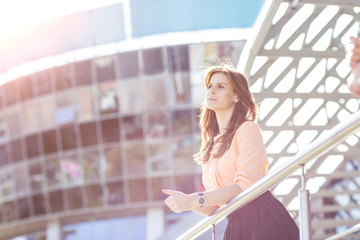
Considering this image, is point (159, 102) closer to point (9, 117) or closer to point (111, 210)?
point (111, 210)

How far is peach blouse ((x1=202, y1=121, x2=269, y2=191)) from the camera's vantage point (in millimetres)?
4230

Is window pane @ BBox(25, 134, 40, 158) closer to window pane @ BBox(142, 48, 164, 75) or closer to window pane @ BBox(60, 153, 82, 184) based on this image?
window pane @ BBox(60, 153, 82, 184)

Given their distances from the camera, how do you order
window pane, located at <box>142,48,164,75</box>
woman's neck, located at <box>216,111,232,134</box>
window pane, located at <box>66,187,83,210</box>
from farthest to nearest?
window pane, located at <box>66,187,83,210</box>
window pane, located at <box>142,48,164,75</box>
woman's neck, located at <box>216,111,232,134</box>

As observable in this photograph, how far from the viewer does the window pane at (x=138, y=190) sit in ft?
115

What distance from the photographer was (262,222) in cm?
399

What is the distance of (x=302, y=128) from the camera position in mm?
12422

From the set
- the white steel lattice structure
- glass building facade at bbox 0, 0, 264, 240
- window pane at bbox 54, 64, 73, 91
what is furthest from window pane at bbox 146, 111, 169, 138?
the white steel lattice structure

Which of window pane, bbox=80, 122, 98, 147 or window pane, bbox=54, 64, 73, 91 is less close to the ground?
window pane, bbox=54, 64, 73, 91

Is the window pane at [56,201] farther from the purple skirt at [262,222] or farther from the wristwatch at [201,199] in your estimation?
the purple skirt at [262,222]

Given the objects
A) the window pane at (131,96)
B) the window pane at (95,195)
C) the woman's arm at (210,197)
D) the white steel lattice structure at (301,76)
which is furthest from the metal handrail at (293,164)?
the window pane at (95,195)

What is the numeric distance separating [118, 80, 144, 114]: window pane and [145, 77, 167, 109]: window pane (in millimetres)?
377

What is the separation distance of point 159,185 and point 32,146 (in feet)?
23.2

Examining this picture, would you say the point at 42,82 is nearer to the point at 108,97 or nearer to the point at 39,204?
the point at 108,97

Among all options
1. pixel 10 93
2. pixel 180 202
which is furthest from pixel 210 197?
pixel 10 93
